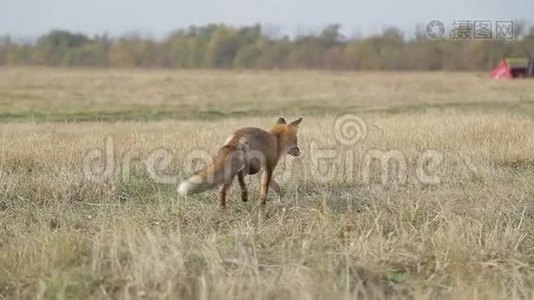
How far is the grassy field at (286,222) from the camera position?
4.22m

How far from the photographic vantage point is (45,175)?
25.0 ft

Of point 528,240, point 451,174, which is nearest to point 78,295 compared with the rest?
point 528,240

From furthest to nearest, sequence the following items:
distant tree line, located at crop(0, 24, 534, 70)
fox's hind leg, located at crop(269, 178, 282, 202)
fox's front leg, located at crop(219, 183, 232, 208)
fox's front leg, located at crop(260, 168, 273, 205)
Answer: distant tree line, located at crop(0, 24, 534, 70) < fox's hind leg, located at crop(269, 178, 282, 202) < fox's front leg, located at crop(260, 168, 273, 205) < fox's front leg, located at crop(219, 183, 232, 208)

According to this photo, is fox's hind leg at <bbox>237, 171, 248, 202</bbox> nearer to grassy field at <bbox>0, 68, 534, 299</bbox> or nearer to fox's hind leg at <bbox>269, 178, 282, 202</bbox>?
grassy field at <bbox>0, 68, 534, 299</bbox>

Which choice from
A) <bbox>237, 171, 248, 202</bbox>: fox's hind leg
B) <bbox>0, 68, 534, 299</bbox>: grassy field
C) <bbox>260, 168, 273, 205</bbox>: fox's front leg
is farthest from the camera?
<bbox>260, 168, 273, 205</bbox>: fox's front leg

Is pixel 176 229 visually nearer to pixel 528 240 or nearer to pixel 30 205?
pixel 30 205

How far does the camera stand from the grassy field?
4.22m

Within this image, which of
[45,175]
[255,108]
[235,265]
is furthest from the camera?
[255,108]

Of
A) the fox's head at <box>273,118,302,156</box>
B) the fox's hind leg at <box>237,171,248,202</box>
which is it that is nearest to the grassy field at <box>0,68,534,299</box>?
the fox's hind leg at <box>237,171,248,202</box>

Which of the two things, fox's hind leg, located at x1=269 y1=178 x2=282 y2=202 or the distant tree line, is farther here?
the distant tree line

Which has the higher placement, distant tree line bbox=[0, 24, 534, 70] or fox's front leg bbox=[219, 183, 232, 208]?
distant tree line bbox=[0, 24, 534, 70]

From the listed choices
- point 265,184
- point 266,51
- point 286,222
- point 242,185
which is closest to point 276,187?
point 265,184

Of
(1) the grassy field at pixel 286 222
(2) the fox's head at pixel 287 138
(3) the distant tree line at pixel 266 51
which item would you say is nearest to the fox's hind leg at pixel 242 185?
(1) the grassy field at pixel 286 222

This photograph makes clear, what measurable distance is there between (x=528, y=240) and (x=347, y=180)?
295cm
